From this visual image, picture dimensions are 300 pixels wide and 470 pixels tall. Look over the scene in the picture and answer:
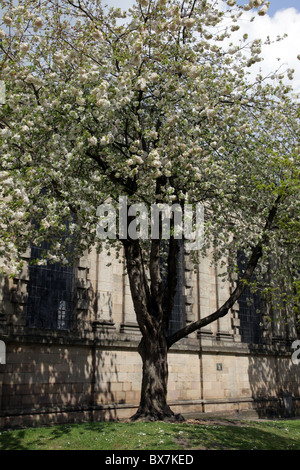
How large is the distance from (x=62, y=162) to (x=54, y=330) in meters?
7.19

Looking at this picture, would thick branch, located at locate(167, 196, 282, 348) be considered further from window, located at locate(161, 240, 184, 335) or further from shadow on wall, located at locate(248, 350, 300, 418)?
shadow on wall, located at locate(248, 350, 300, 418)

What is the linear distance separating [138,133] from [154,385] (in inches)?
292

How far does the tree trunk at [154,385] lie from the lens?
13281mm

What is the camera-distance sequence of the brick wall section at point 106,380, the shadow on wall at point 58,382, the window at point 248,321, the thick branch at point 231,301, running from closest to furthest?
the thick branch at point 231,301 → the shadow on wall at point 58,382 → the brick wall section at point 106,380 → the window at point 248,321

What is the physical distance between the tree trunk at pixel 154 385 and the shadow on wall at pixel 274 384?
38.8 ft

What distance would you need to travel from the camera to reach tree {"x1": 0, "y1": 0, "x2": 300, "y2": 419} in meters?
11.3

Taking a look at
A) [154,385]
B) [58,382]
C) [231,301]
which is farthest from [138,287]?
[58,382]

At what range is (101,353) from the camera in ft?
58.1

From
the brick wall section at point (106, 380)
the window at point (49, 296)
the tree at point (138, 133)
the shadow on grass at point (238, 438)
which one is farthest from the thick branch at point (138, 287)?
the window at point (49, 296)

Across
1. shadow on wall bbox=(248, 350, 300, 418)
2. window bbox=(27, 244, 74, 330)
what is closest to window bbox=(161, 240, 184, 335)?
shadow on wall bbox=(248, 350, 300, 418)

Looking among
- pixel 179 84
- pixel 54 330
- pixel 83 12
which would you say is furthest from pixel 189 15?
pixel 54 330

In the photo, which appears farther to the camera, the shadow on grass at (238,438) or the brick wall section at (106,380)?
the brick wall section at (106,380)

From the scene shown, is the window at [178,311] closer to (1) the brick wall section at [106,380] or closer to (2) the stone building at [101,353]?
(2) the stone building at [101,353]

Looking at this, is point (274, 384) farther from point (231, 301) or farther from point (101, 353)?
point (231, 301)
